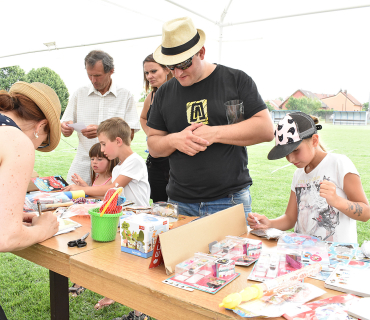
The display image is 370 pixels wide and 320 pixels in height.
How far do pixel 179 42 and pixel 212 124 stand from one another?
48cm

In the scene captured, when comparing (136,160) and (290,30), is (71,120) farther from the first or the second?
(290,30)

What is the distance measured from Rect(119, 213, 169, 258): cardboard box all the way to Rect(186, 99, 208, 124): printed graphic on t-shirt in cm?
75

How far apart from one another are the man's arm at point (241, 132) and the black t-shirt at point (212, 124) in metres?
0.08

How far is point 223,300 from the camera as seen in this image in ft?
3.04

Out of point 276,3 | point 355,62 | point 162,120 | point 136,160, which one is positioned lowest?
point 136,160

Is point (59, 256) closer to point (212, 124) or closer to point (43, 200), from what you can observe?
point (43, 200)

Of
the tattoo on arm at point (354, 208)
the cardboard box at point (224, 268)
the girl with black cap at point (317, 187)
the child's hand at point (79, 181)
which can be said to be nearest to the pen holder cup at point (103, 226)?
the cardboard box at point (224, 268)

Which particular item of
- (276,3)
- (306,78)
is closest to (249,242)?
(276,3)

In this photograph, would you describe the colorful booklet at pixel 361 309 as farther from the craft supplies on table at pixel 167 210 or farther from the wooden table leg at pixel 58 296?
the wooden table leg at pixel 58 296

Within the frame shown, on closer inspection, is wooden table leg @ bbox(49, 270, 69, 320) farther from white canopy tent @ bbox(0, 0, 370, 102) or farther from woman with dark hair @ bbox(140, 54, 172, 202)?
white canopy tent @ bbox(0, 0, 370, 102)

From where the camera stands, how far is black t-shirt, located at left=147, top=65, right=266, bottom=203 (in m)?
1.89

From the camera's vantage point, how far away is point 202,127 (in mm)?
1780

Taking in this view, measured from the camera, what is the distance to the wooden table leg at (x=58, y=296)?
5.61 feet

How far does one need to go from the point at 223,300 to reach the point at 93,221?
2.64ft
